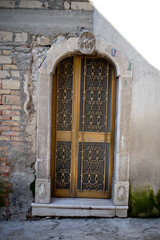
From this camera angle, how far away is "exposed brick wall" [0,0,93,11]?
280 cm

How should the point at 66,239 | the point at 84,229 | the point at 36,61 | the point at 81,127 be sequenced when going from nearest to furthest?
the point at 66,239 → the point at 84,229 → the point at 36,61 → the point at 81,127

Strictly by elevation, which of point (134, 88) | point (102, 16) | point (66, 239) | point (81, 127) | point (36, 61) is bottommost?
point (66, 239)

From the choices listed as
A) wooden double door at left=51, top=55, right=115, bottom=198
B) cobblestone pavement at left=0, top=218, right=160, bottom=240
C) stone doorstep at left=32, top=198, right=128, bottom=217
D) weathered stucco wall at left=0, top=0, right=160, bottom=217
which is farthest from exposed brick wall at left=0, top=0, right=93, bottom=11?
cobblestone pavement at left=0, top=218, right=160, bottom=240

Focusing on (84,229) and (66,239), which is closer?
(66,239)

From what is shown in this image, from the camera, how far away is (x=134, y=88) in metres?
2.88

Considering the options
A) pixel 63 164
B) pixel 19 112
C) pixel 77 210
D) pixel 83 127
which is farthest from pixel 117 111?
pixel 77 210

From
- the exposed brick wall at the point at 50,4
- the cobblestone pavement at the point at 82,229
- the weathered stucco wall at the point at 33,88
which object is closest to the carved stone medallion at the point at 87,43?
the weathered stucco wall at the point at 33,88

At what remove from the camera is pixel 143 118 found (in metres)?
2.92

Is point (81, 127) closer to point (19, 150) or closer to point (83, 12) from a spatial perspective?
point (19, 150)

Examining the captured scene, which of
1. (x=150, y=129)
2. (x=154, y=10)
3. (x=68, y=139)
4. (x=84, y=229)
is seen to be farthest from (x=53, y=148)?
(x=154, y=10)

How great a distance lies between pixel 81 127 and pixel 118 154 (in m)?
0.68

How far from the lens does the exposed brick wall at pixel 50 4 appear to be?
9.20 ft

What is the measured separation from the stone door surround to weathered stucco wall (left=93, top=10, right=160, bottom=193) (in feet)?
0.34

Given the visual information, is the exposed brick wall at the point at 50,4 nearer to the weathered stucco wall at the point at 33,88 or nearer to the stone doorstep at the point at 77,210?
the weathered stucco wall at the point at 33,88
